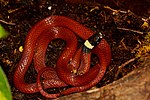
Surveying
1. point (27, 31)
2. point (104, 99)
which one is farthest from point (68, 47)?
point (104, 99)

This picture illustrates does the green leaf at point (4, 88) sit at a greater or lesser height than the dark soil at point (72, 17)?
greater

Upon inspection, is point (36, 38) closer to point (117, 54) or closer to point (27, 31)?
point (27, 31)

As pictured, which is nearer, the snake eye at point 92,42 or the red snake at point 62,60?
the red snake at point 62,60

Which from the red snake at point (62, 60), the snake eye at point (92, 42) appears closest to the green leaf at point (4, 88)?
the red snake at point (62, 60)

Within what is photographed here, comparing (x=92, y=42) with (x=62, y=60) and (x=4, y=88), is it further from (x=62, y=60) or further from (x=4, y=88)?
(x=4, y=88)

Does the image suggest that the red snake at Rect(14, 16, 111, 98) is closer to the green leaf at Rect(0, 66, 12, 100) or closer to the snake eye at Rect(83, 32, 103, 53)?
the snake eye at Rect(83, 32, 103, 53)

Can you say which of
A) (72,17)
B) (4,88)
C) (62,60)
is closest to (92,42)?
(62,60)

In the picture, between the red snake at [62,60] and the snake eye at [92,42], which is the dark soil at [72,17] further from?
the snake eye at [92,42]
